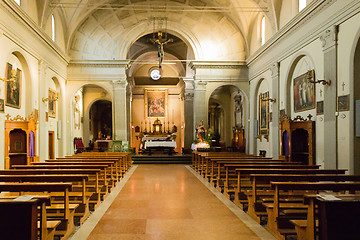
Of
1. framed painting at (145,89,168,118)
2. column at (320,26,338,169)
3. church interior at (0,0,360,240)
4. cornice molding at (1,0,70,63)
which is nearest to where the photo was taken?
church interior at (0,0,360,240)

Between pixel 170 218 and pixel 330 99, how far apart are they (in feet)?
21.2

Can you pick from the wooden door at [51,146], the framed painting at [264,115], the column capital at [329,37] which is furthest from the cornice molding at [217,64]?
the column capital at [329,37]

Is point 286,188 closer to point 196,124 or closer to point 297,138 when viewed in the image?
point 297,138

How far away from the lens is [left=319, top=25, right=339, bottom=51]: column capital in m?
9.99

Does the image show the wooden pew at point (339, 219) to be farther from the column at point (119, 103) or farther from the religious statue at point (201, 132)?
the column at point (119, 103)

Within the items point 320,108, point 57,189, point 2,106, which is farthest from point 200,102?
point 57,189

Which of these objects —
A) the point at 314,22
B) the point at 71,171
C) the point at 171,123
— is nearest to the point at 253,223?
the point at 71,171

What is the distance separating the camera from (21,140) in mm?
11844

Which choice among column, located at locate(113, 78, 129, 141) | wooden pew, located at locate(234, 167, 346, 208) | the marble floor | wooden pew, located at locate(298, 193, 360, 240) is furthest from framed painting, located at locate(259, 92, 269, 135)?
wooden pew, located at locate(298, 193, 360, 240)

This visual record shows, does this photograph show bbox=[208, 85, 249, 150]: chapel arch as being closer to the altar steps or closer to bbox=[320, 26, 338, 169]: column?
the altar steps

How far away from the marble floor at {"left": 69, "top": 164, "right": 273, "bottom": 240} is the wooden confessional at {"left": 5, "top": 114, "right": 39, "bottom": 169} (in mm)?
3968

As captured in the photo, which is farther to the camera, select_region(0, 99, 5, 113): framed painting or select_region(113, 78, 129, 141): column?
select_region(113, 78, 129, 141): column

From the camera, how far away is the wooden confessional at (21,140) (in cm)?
1119

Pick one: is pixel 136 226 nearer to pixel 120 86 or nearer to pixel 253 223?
pixel 253 223
